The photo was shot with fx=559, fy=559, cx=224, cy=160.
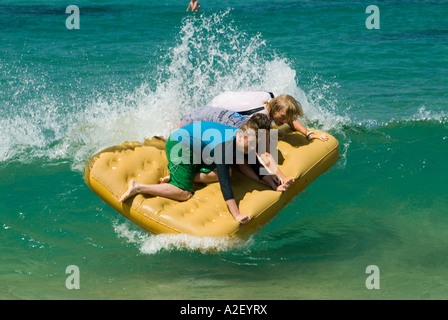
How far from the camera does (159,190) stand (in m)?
5.13

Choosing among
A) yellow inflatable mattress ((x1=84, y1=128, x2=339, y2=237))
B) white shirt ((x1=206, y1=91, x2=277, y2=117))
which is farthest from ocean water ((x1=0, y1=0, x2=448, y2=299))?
white shirt ((x1=206, y1=91, x2=277, y2=117))

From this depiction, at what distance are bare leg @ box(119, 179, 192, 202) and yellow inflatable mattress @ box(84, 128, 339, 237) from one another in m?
0.05

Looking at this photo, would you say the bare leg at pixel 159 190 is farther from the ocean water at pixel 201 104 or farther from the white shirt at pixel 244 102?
the white shirt at pixel 244 102

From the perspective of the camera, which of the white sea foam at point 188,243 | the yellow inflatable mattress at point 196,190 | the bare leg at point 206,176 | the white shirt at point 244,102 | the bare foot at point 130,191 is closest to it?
the white sea foam at point 188,243

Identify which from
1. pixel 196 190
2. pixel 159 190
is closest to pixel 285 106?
pixel 196 190

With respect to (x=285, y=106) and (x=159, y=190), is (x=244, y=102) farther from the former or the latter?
(x=159, y=190)

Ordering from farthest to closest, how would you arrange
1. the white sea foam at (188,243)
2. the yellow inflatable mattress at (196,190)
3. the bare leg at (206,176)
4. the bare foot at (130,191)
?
the bare leg at (206,176) < the bare foot at (130,191) < the yellow inflatable mattress at (196,190) < the white sea foam at (188,243)

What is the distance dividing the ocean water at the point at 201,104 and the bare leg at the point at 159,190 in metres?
0.43

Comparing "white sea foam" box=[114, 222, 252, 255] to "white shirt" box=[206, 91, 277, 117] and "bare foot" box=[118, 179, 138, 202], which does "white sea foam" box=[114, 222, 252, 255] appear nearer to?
"bare foot" box=[118, 179, 138, 202]

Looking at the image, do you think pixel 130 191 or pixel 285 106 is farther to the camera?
pixel 285 106

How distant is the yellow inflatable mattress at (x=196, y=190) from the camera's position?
4.90 metres

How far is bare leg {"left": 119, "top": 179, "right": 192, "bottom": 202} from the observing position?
5.07 m

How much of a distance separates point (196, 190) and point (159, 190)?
0.39m

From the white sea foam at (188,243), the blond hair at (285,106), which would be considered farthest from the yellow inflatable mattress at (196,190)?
the blond hair at (285,106)
